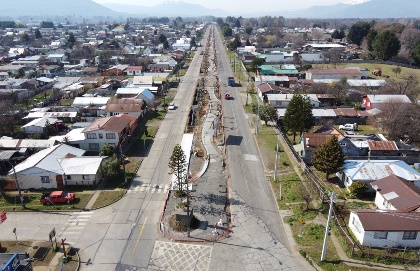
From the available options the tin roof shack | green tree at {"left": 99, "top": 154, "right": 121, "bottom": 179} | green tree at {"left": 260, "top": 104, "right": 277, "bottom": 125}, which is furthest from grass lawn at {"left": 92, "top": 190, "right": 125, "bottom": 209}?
the tin roof shack

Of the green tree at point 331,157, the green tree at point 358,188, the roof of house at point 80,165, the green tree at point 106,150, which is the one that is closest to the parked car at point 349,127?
the green tree at point 331,157

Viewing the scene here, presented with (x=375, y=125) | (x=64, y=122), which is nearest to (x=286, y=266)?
(x=375, y=125)

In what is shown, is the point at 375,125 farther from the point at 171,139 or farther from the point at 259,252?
the point at 259,252

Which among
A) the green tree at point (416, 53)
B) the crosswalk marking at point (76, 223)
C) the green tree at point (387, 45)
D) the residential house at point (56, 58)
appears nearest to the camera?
the crosswalk marking at point (76, 223)

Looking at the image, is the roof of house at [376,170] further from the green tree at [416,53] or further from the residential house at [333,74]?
the green tree at [416,53]

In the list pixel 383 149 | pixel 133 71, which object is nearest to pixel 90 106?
pixel 133 71

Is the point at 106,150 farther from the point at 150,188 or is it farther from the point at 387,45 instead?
the point at 387,45
